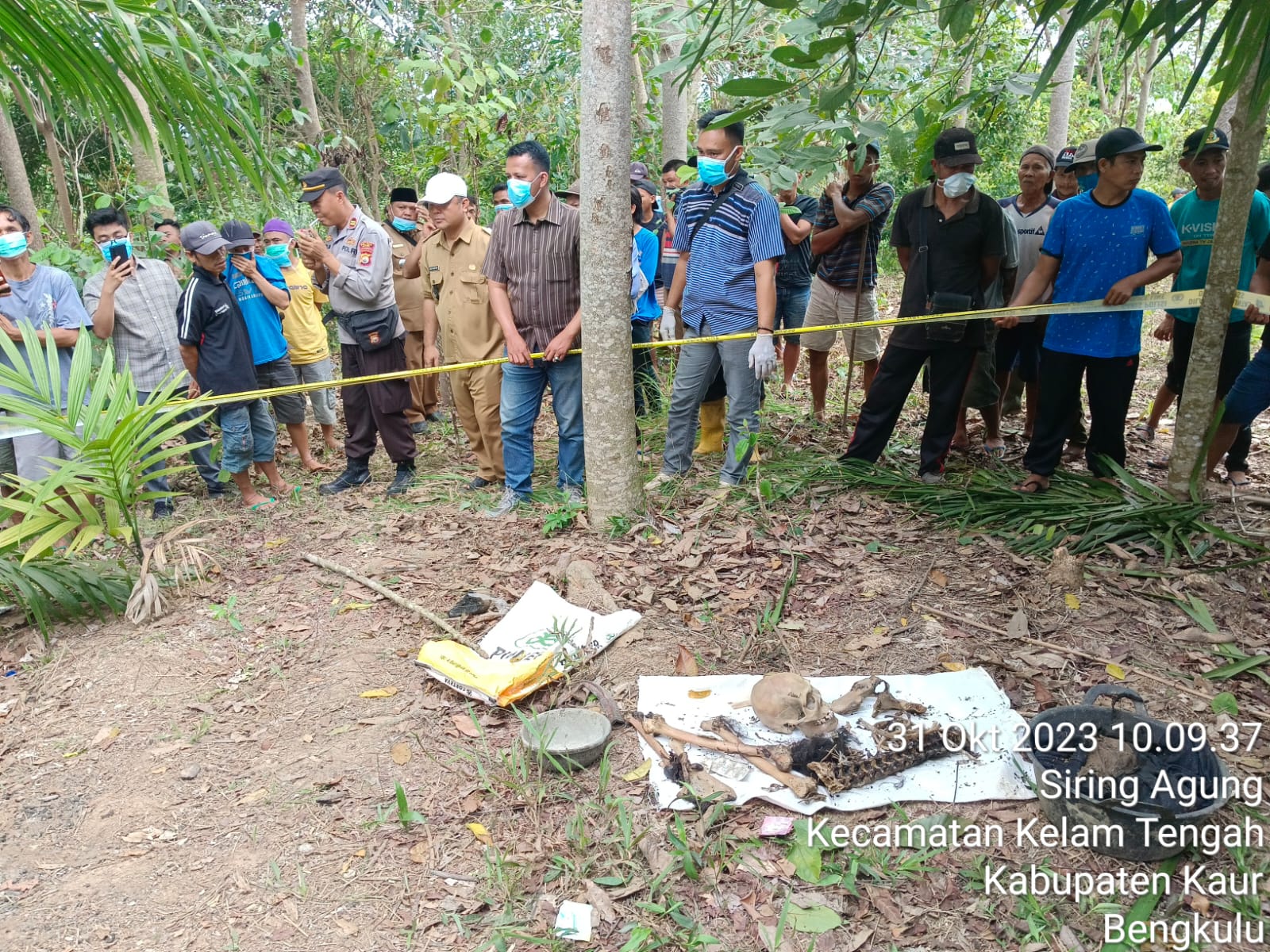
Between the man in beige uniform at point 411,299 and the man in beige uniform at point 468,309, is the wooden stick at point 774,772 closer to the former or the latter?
the man in beige uniform at point 468,309

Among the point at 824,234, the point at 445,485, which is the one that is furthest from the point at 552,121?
the point at 445,485

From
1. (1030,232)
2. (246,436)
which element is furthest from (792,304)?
(246,436)

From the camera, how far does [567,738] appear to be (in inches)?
119

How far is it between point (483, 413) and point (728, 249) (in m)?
1.81

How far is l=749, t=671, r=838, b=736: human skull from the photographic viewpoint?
9.73ft

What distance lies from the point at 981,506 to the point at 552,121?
6828 mm

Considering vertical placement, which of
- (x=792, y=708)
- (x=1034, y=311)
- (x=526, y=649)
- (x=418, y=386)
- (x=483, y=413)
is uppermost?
(x=1034, y=311)

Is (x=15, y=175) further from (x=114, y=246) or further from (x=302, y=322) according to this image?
(x=302, y=322)

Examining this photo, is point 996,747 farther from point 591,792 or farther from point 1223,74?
point 1223,74

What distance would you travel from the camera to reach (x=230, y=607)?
13.9 feet

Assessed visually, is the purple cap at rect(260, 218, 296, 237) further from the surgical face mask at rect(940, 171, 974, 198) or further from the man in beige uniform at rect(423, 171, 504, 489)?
the surgical face mask at rect(940, 171, 974, 198)

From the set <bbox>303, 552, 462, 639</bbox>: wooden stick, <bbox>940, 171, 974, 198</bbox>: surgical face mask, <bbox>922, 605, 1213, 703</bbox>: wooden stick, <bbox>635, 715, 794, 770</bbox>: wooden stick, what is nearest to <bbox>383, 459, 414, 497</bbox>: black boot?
<bbox>303, 552, 462, 639</bbox>: wooden stick

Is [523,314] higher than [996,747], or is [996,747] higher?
[523,314]

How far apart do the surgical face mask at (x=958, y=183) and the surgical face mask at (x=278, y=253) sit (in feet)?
14.2
